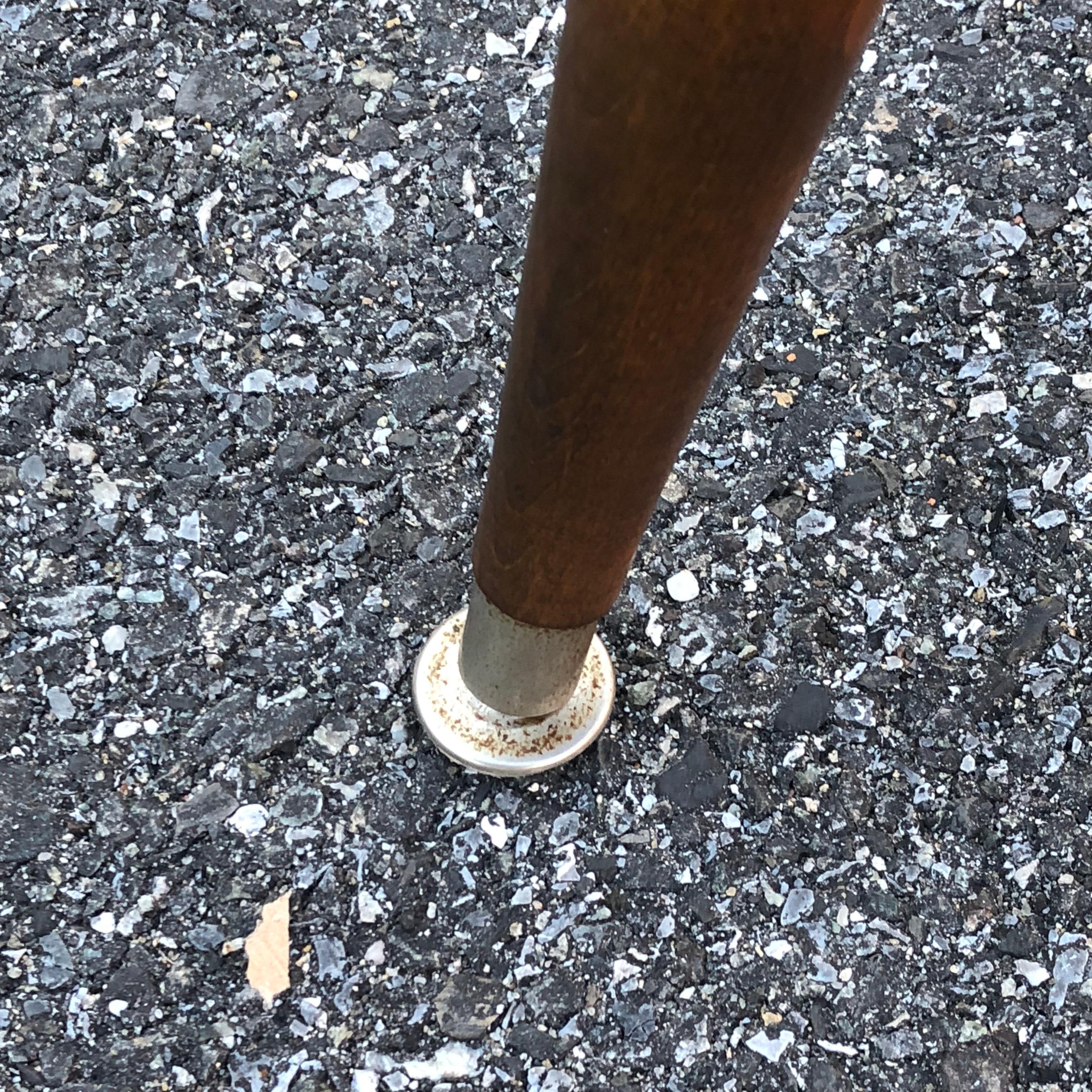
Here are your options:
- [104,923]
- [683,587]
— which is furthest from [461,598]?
[104,923]

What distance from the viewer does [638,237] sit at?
0.73 m

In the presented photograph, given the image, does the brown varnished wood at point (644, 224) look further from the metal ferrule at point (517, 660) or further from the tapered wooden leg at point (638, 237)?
the metal ferrule at point (517, 660)

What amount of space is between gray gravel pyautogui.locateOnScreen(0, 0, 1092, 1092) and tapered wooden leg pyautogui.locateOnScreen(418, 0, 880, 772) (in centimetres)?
51

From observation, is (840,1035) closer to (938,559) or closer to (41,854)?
(938,559)

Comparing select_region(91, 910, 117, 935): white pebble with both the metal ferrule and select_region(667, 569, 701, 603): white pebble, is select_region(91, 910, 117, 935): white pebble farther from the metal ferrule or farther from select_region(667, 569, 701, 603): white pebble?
select_region(667, 569, 701, 603): white pebble

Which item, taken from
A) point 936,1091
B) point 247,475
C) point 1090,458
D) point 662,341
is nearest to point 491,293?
point 247,475

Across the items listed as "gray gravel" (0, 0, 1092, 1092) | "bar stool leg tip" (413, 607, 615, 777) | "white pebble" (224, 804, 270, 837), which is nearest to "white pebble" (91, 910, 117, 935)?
"gray gravel" (0, 0, 1092, 1092)

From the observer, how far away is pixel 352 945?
1373 mm

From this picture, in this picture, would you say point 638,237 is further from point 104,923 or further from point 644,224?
point 104,923

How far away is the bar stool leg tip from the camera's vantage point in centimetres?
146

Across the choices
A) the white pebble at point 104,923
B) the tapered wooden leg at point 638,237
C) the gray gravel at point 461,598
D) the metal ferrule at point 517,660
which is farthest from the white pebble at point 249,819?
the tapered wooden leg at point 638,237

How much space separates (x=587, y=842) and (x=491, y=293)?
885 mm

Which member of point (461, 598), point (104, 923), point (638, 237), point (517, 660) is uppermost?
point (638, 237)

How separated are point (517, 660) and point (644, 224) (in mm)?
699
